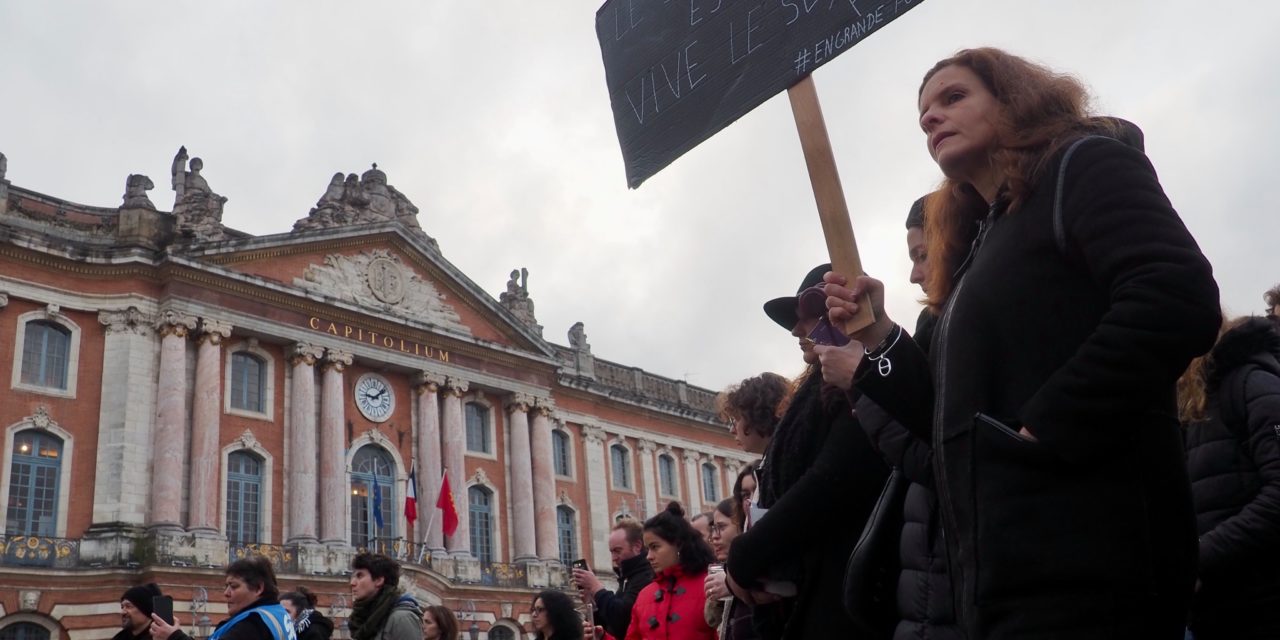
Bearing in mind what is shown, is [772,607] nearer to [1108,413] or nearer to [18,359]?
[1108,413]

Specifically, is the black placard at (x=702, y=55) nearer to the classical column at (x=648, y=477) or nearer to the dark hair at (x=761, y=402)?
the dark hair at (x=761, y=402)

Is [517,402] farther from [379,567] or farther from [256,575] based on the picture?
[256,575]

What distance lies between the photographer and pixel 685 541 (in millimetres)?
6082

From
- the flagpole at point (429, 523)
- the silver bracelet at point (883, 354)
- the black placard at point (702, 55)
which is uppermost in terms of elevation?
the flagpole at point (429, 523)

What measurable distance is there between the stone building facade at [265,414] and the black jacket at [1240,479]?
21517 mm

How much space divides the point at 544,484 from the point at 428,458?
4499mm

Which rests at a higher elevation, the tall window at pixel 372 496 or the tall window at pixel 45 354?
the tall window at pixel 45 354

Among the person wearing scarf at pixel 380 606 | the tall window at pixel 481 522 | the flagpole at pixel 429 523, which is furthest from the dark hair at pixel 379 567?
the tall window at pixel 481 522

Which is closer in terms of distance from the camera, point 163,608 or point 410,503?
point 163,608

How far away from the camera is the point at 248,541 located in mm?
23594

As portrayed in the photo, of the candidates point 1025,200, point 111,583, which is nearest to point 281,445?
point 111,583

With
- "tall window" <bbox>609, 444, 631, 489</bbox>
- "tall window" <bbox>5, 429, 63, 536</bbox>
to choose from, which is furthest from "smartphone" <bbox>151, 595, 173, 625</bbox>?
"tall window" <bbox>609, 444, 631, 489</bbox>

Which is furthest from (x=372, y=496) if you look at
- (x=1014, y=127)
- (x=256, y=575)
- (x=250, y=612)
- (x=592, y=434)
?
(x=1014, y=127)

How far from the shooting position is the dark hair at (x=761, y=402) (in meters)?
4.73
